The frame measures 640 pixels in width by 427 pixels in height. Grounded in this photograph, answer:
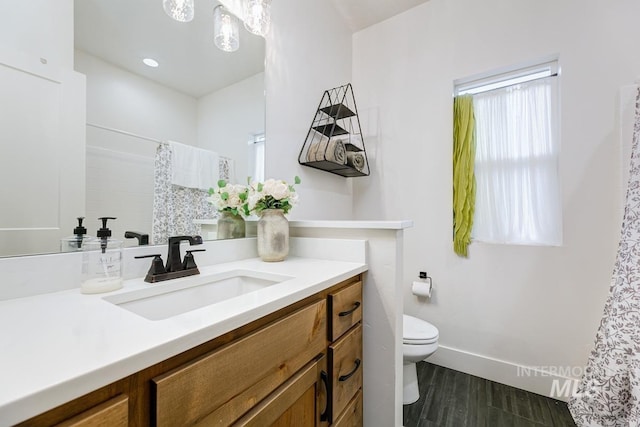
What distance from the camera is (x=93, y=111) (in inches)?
35.0

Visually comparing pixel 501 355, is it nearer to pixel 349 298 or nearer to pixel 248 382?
pixel 349 298

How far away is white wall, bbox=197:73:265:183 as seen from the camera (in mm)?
1224

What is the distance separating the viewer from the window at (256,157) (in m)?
1.46

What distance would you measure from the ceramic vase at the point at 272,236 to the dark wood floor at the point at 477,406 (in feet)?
3.82

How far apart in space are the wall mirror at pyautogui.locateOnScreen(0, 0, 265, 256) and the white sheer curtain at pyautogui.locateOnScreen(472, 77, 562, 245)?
1.69 meters

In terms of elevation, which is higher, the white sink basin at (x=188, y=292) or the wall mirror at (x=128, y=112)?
the wall mirror at (x=128, y=112)

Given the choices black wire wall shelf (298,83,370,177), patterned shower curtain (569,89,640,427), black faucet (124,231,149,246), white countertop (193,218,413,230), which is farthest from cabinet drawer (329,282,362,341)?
patterned shower curtain (569,89,640,427)

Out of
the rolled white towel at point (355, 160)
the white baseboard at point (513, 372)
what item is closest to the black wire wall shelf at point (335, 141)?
the rolled white towel at point (355, 160)

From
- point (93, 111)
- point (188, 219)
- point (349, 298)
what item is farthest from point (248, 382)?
point (93, 111)

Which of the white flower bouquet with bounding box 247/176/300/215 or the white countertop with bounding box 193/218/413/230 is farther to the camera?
the white flower bouquet with bounding box 247/176/300/215

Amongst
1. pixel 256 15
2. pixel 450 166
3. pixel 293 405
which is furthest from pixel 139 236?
pixel 450 166

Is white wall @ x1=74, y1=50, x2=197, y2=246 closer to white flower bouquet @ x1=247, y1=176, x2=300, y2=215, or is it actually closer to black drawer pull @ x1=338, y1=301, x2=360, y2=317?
white flower bouquet @ x1=247, y1=176, x2=300, y2=215

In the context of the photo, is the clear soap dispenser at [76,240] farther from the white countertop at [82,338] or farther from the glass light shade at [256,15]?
the glass light shade at [256,15]

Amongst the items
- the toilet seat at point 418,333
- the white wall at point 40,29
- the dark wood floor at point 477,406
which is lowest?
the dark wood floor at point 477,406
